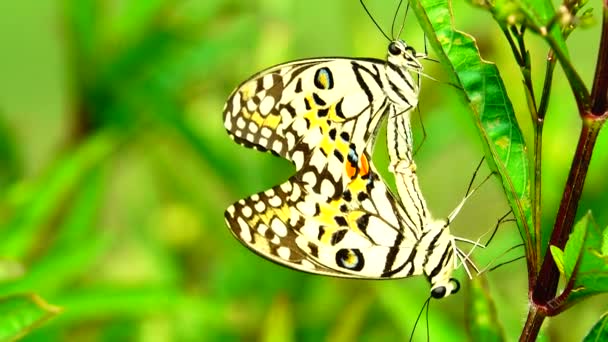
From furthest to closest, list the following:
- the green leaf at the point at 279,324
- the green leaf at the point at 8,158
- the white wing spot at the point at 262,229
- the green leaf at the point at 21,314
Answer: the green leaf at the point at 8,158, the green leaf at the point at 279,324, the white wing spot at the point at 262,229, the green leaf at the point at 21,314

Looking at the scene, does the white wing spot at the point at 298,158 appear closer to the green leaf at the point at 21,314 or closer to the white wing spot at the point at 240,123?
the white wing spot at the point at 240,123

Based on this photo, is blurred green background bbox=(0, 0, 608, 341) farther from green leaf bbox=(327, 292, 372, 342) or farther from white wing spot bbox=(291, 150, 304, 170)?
white wing spot bbox=(291, 150, 304, 170)

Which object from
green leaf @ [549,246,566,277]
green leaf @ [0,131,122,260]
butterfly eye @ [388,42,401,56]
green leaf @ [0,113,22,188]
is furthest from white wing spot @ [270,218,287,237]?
green leaf @ [0,113,22,188]

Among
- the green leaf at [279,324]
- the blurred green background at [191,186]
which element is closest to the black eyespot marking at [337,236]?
the blurred green background at [191,186]

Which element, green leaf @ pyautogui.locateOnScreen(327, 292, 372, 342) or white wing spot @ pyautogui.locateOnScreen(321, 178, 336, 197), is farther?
green leaf @ pyautogui.locateOnScreen(327, 292, 372, 342)

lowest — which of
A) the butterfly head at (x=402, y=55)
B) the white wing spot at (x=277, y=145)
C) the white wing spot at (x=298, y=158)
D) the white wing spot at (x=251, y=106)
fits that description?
the white wing spot at (x=298, y=158)

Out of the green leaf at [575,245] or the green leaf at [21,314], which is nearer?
the green leaf at [575,245]
